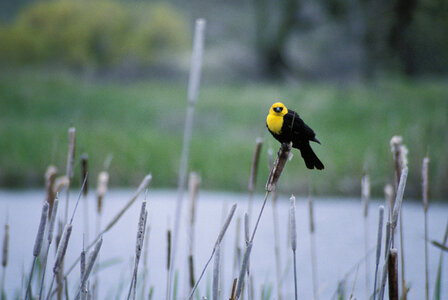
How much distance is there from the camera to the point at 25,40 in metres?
4.62

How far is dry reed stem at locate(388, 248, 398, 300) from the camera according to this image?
1.89 ft

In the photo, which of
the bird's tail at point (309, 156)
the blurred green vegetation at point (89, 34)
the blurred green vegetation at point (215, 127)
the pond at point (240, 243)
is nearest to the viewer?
the bird's tail at point (309, 156)

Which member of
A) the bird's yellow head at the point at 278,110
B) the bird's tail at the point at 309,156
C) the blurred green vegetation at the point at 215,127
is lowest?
the bird's tail at the point at 309,156

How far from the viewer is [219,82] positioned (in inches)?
199

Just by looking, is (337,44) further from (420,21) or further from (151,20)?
(151,20)

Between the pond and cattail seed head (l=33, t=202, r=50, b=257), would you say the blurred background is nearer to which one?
the pond

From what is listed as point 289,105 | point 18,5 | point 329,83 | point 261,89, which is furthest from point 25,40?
point 329,83

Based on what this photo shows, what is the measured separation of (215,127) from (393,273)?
12.2 feet

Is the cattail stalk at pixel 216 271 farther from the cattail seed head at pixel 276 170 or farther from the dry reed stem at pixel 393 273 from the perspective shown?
the dry reed stem at pixel 393 273

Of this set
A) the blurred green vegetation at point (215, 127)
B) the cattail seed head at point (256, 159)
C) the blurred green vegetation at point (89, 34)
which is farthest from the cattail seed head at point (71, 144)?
the blurred green vegetation at point (89, 34)

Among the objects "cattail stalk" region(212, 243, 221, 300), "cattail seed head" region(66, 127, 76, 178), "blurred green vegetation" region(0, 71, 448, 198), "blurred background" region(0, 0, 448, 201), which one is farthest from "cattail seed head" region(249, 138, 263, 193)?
"blurred background" region(0, 0, 448, 201)

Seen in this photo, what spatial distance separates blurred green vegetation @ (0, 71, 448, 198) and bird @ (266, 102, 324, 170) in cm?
242

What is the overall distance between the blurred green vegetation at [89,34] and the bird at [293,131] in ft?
14.2

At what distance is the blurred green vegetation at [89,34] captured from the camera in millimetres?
4645
